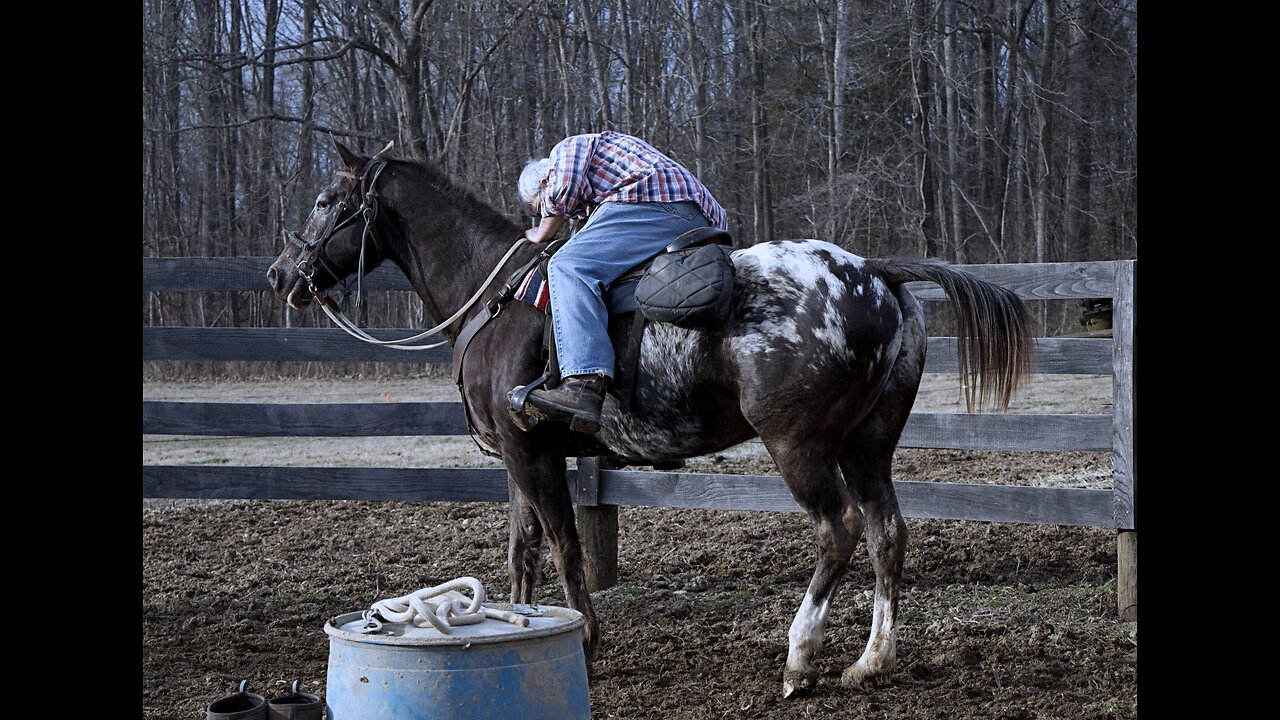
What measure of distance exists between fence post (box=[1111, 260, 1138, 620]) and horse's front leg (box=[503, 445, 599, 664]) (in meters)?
2.64

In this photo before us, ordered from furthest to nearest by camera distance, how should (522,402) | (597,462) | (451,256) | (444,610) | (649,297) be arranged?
(597,462) < (451,256) < (522,402) < (649,297) < (444,610)

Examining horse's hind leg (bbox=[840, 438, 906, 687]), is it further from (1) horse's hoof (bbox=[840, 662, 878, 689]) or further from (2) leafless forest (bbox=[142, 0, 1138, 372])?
(2) leafless forest (bbox=[142, 0, 1138, 372])

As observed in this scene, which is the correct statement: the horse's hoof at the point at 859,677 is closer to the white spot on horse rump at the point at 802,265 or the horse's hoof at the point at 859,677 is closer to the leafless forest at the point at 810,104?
the white spot on horse rump at the point at 802,265

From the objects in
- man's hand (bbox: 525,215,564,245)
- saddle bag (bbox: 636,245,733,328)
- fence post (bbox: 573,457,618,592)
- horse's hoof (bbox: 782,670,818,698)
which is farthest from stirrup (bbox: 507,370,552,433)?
fence post (bbox: 573,457,618,592)

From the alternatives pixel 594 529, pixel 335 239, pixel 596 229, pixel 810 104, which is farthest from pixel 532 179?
pixel 810 104

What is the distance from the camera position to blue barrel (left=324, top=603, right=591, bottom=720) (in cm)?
282

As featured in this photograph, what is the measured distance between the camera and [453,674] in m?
2.82

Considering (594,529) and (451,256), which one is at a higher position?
(451,256)

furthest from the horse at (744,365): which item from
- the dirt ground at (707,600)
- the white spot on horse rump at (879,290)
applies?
the dirt ground at (707,600)

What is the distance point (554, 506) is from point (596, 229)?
123 cm

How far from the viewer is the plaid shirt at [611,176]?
459cm

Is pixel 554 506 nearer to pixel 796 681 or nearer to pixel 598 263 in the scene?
pixel 598 263
